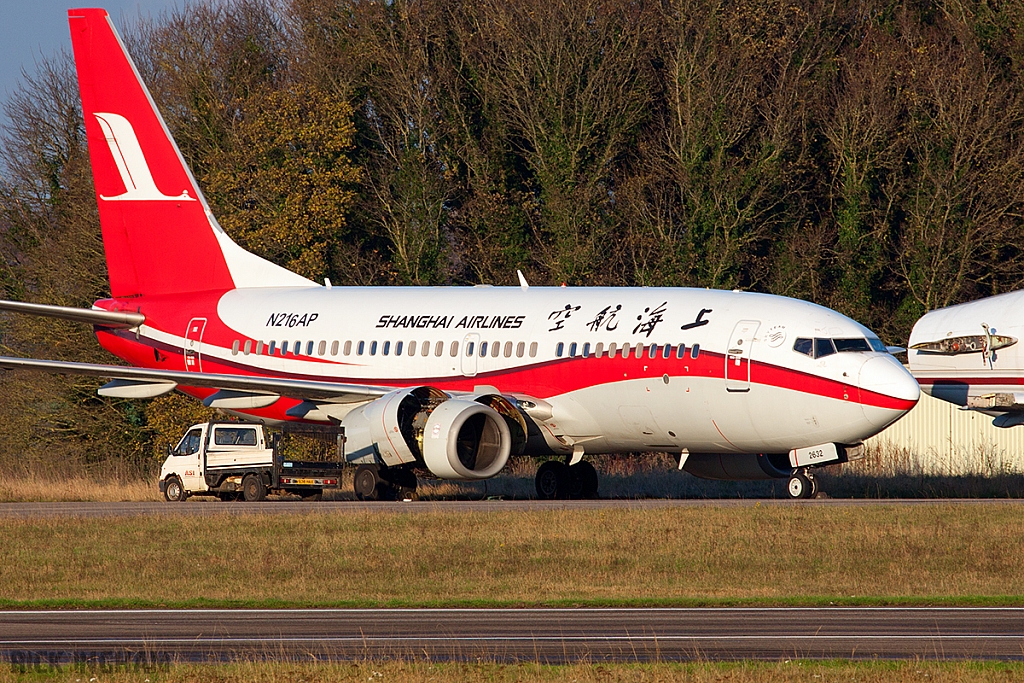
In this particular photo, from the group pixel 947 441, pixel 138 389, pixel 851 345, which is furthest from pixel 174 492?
pixel 947 441

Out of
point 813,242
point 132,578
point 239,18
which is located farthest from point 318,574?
point 239,18

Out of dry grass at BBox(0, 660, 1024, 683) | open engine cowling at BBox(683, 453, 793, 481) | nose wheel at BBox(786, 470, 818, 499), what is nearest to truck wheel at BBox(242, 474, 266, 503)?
open engine cowling at BBox(683, 453, 793, 481)

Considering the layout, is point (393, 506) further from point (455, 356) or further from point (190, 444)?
point (190, 444)

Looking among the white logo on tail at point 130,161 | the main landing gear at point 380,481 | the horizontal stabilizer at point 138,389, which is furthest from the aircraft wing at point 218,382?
the white logo on tail at point 130,161

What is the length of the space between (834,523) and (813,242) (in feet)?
97.8

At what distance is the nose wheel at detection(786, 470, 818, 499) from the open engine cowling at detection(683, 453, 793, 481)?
675 mm

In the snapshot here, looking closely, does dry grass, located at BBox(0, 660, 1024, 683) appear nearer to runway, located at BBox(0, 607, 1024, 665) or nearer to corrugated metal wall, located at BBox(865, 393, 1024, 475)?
runway, located at BBox(0, 607, 1024, 665)

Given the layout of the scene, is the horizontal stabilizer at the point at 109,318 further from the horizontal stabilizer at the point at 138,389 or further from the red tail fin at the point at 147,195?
the horizontal stabilizer at the point at 138,389

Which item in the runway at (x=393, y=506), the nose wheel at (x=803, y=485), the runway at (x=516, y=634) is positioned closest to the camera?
the runway at (x=516, y=634)

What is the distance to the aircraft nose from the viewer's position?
25.9m

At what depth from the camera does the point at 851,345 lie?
26.9 meters

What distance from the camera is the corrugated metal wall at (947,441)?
126 ft

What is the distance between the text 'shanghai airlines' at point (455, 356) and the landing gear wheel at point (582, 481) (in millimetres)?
49

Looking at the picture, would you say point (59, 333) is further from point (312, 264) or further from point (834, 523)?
point (834, 523)
